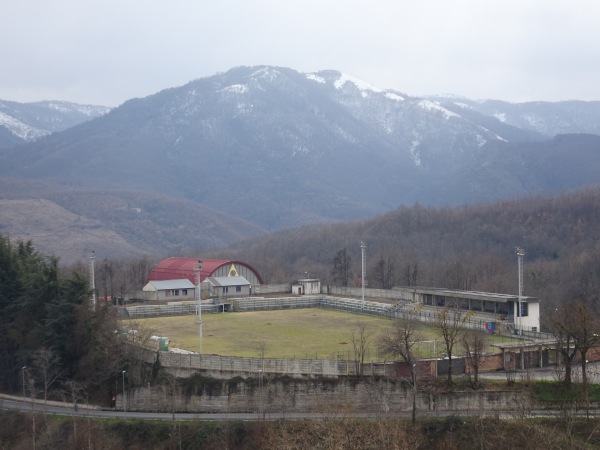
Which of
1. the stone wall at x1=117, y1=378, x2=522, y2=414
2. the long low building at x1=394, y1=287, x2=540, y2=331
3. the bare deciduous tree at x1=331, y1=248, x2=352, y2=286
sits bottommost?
the stone wall at x1=117, y1=378, x2=522, y2=414

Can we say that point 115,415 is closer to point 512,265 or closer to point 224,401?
point 224,401

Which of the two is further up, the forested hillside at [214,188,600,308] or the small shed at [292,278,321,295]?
the forested hillside at [214,188,600,308]

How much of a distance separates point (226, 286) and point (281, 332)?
18.1m

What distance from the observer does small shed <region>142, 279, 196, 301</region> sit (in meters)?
66.2

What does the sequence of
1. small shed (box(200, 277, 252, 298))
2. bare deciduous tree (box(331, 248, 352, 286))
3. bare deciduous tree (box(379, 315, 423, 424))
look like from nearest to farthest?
bare deciduous tree (box(379, 315, 423, 424)), small shed (box(200, 277, 252, 298)), bare deciduous tree (box(331, 248, 352, 286))

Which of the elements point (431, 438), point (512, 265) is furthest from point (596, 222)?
point (431, 438)

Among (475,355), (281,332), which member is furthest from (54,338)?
(475,355)

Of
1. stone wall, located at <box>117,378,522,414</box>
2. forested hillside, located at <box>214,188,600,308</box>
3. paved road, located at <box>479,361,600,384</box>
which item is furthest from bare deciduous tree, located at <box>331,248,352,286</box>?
stone wall, located at <box>117,378,522,414</box>

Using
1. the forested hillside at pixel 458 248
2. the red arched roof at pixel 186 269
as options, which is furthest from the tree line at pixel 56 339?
the forested hillside at pixel 458 248

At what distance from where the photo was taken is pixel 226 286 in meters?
68.4

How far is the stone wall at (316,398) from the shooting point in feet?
117

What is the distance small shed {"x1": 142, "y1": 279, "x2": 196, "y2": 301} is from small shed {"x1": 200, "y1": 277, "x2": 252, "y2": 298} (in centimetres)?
108

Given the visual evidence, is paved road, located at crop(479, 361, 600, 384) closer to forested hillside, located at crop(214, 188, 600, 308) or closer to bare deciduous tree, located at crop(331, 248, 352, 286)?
forested hillside, located at crop(214, 188, 600, 308)

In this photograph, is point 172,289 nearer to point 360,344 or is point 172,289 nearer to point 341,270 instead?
point 341,270
